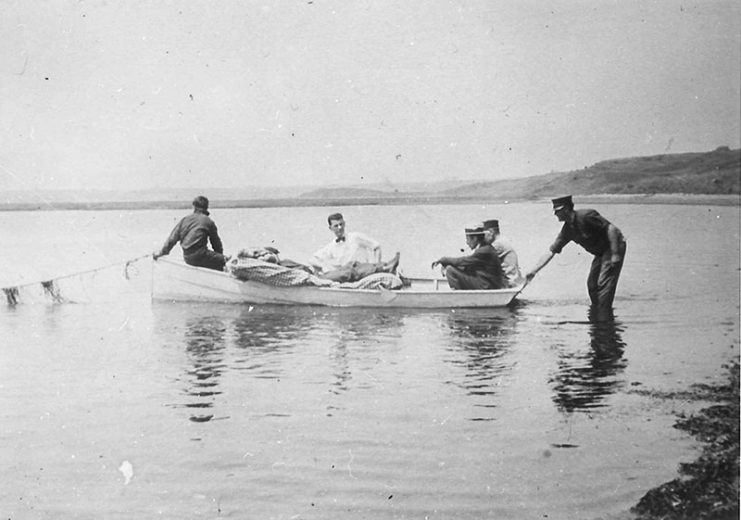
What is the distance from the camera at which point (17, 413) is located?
4.11 metres

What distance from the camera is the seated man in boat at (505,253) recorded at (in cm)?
549

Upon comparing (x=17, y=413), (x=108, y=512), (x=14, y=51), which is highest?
(x=14, y=51)

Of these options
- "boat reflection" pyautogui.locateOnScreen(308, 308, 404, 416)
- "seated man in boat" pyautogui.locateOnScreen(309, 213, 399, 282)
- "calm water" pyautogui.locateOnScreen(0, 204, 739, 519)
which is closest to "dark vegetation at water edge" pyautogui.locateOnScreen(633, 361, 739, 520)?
"calm water" pyautogui.locateOnScreen(0, 204, 739, 519)

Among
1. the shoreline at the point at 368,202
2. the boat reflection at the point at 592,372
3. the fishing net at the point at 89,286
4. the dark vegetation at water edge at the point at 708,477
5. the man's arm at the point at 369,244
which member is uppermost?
A: the shoreline at the point at 368,202

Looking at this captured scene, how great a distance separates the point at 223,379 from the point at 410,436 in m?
0.98

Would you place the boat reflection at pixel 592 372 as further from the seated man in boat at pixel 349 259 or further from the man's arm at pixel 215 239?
the man's arm at pixel 215 239

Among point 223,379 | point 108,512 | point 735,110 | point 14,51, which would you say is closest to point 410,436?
point 223,379

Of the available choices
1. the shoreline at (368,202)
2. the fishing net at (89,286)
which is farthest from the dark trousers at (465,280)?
the fishing net at (89,286)

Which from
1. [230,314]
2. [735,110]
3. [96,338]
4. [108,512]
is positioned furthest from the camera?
[230,314]

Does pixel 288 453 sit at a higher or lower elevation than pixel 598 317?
lower

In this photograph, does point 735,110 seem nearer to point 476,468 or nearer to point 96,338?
point 476,468

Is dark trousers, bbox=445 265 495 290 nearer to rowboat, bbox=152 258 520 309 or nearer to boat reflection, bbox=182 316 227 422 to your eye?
rowboat, bbox=152 258 520 309

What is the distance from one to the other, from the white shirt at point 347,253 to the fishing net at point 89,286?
3.60ft

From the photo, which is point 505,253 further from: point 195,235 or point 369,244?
point 195,235
